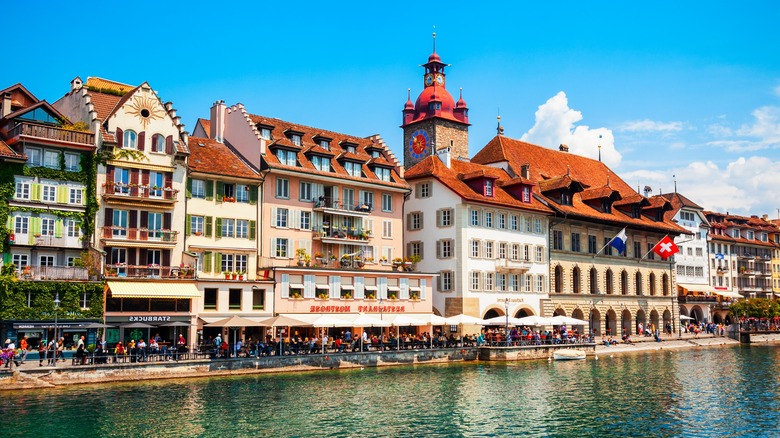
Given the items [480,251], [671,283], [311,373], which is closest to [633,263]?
[671,283]

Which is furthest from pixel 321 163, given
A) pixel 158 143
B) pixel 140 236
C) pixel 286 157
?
pixel 140 236

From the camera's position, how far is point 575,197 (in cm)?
8588

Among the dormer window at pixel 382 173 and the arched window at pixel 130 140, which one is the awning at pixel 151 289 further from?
the dormer window at pixel 382 173

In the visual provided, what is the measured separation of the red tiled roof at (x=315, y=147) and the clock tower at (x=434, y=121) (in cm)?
3268

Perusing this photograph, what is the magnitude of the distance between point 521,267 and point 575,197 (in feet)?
49.8

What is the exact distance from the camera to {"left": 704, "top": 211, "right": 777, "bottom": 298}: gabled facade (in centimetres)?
11581

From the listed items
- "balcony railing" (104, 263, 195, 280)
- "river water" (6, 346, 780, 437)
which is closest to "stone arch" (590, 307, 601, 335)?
"river water" (6, 346, 780, 437)

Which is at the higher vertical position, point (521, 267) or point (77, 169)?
point (77, 169)

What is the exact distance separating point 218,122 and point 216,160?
264 inches

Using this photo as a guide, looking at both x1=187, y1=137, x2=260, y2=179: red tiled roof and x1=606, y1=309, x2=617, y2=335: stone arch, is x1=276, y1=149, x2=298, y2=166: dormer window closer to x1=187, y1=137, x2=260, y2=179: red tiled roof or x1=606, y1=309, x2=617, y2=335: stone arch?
x1=187, y1=137, x2=260, y2=179: red tiled roof

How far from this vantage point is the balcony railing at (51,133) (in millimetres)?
51094

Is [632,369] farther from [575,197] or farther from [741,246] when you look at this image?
[741,246]

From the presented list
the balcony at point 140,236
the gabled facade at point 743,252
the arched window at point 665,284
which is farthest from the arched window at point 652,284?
the balcony at point 140,236

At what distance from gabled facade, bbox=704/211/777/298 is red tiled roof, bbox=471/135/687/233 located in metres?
21.4
